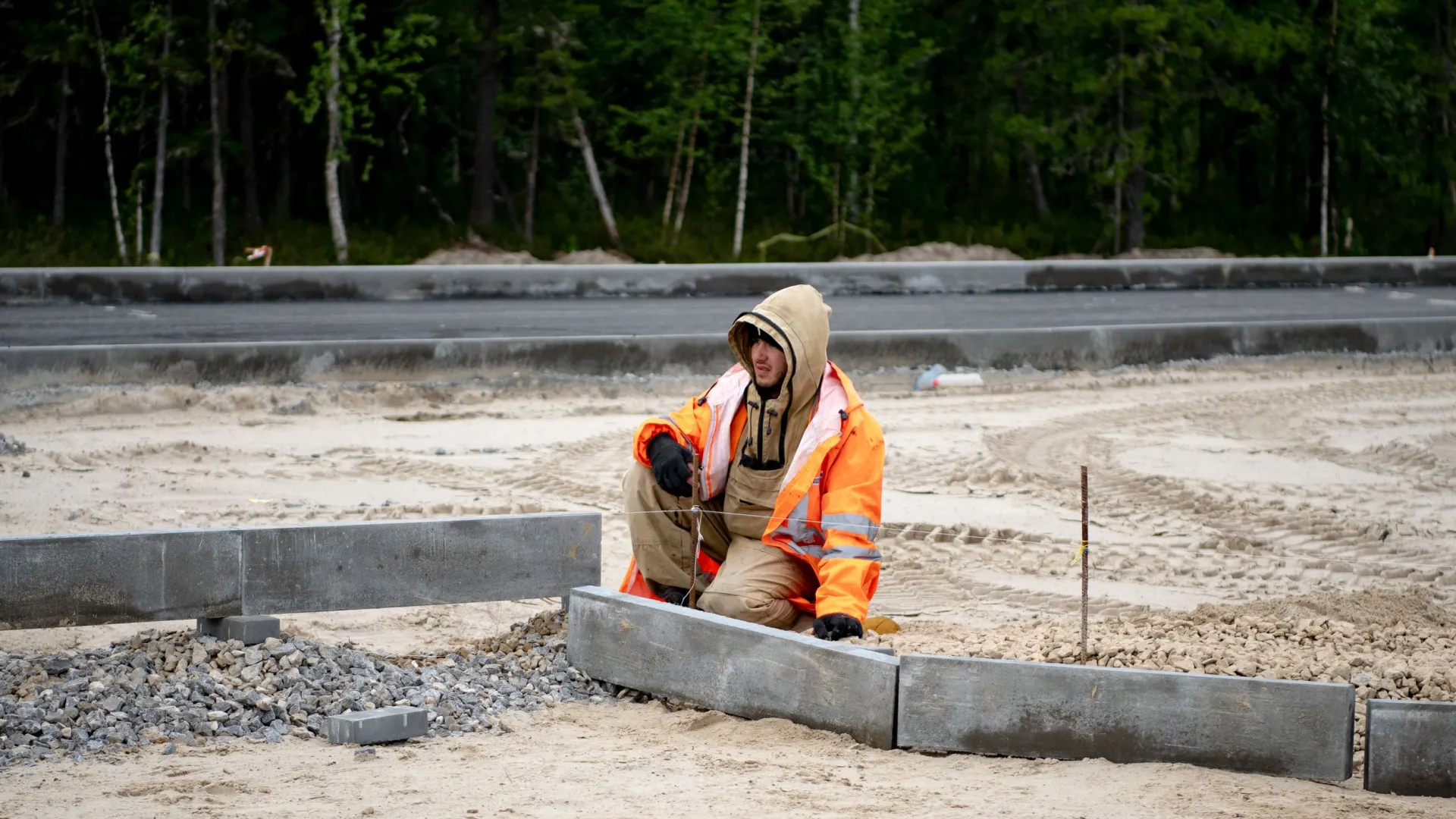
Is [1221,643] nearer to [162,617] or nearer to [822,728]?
[822,728]

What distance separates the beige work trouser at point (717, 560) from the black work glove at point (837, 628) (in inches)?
15.9

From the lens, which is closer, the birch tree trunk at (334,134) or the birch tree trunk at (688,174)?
the birch tree trunk at (334,134)

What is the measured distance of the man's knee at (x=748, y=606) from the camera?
5270 mm

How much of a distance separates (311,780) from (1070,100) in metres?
25.4

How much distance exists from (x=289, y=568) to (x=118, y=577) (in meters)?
0.57

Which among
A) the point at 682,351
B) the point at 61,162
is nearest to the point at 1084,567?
the point at 682,351

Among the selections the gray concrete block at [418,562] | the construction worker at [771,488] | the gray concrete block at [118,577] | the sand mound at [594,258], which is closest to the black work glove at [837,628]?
the construction worker at [771,488]

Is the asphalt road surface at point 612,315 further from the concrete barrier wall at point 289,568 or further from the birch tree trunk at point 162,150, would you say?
the concrete barrier wall at point 289,568

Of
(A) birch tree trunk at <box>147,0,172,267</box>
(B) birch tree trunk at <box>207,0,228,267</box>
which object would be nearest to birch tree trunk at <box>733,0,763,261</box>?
(B) birch tree trunk at <box>207,0,228,267</box>

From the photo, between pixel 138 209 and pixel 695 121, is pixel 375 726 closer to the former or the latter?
pixel 138 209

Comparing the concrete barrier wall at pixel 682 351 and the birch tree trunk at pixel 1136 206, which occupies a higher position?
the birch tree trunk at pixel 1136 206

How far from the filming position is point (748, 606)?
5.27 m

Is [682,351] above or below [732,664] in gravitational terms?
above

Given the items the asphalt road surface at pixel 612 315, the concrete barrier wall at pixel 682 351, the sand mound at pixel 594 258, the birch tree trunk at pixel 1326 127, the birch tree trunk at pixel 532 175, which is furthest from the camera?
the birch tree trunk at pixel 1326 127
